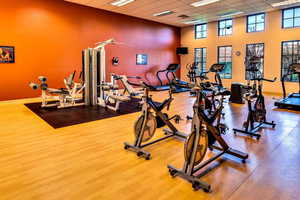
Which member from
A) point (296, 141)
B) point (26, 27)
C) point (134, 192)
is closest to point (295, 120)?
point (296, 141)

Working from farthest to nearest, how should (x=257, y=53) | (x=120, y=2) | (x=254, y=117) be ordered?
(x=257, y=53) → (x=120, y=2) → (x=254, y=117)

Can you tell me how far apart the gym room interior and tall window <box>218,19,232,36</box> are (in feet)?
0.18

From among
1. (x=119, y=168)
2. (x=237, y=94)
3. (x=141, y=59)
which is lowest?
(x=119, y=168)

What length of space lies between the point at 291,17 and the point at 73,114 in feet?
30.3

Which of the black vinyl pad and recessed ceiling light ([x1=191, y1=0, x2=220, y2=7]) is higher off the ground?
recessed ceiling light ([x1=191, y1=0, x2=220, y2=7])

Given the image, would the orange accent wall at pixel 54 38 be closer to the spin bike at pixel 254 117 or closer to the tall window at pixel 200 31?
the tall window at pixel 200 31

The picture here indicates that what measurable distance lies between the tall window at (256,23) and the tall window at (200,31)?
91.7 inches

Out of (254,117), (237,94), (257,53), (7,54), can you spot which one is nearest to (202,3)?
(237,94)

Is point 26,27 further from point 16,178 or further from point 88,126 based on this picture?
point 16,178

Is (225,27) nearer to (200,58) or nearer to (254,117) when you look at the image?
(200,58)

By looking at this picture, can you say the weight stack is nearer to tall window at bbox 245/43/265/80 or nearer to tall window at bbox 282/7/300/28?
tall window at bbox 245/43/265/80

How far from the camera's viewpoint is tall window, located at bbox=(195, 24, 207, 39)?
454 inches

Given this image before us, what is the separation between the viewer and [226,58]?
10.9 m

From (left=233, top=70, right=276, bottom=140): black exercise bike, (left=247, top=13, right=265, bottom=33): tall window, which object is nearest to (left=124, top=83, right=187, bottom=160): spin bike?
(left=233, top=70, right=276, bottom=140): black exercise bike
